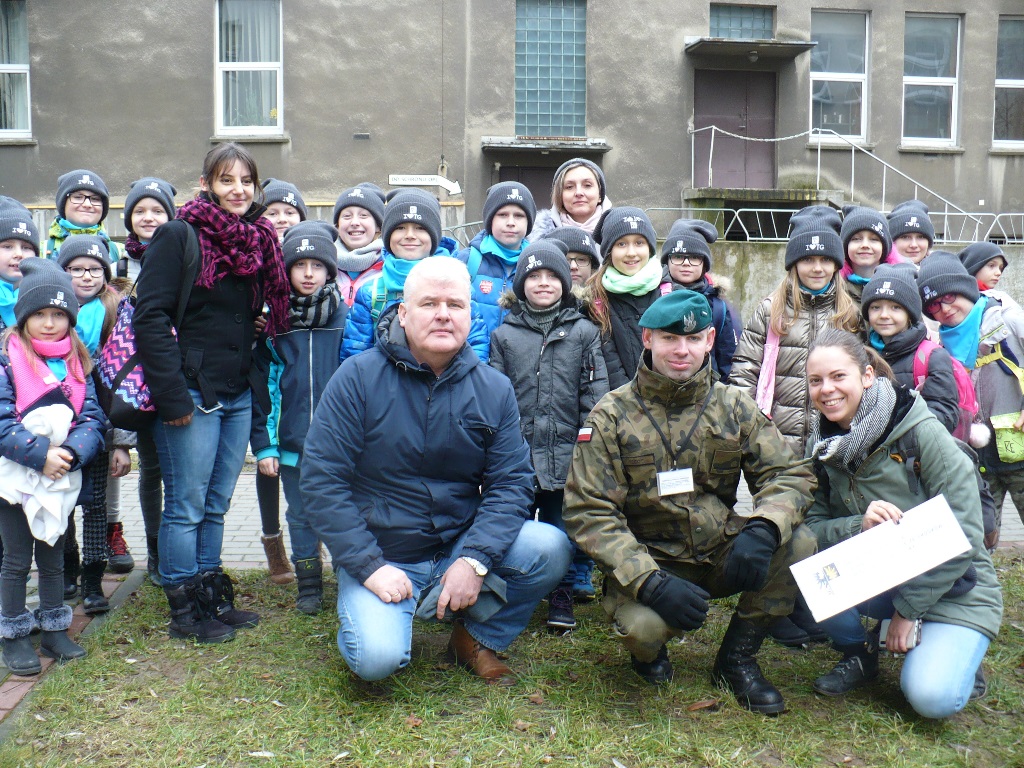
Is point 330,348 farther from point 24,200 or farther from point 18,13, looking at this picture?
point 18,13

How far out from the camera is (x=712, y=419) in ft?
12.4

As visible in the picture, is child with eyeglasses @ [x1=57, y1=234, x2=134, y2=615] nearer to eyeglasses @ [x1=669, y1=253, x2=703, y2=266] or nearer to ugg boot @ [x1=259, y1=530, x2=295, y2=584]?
ugg boot @ [x1=259, y1=530, x2=295, y2=584]

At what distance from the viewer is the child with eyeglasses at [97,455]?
4.64 metres

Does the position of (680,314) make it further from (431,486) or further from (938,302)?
(938,302)

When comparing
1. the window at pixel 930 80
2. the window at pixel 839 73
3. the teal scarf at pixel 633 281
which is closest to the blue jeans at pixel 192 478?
the teal scarf at pixel 633 281

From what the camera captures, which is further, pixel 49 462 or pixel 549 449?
pixel 549 449

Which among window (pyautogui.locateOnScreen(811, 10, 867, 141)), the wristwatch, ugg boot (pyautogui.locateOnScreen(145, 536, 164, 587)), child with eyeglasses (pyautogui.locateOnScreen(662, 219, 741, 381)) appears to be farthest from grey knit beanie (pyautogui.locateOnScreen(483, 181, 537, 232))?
window (pyautogui.locateOnScreen(811, 10, 867, 141))

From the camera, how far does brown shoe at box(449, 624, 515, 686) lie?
12.5 feet

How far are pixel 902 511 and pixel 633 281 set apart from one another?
1.70 meters

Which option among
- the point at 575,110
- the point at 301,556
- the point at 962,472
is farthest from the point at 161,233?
the point at 575,110

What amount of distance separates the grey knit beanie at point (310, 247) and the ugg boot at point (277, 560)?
153cm

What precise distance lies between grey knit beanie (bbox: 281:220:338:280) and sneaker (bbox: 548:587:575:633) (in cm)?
196

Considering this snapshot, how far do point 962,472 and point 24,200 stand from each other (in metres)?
14.2

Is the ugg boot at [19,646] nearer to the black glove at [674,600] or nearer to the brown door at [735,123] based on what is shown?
the black glove at [674,600]
